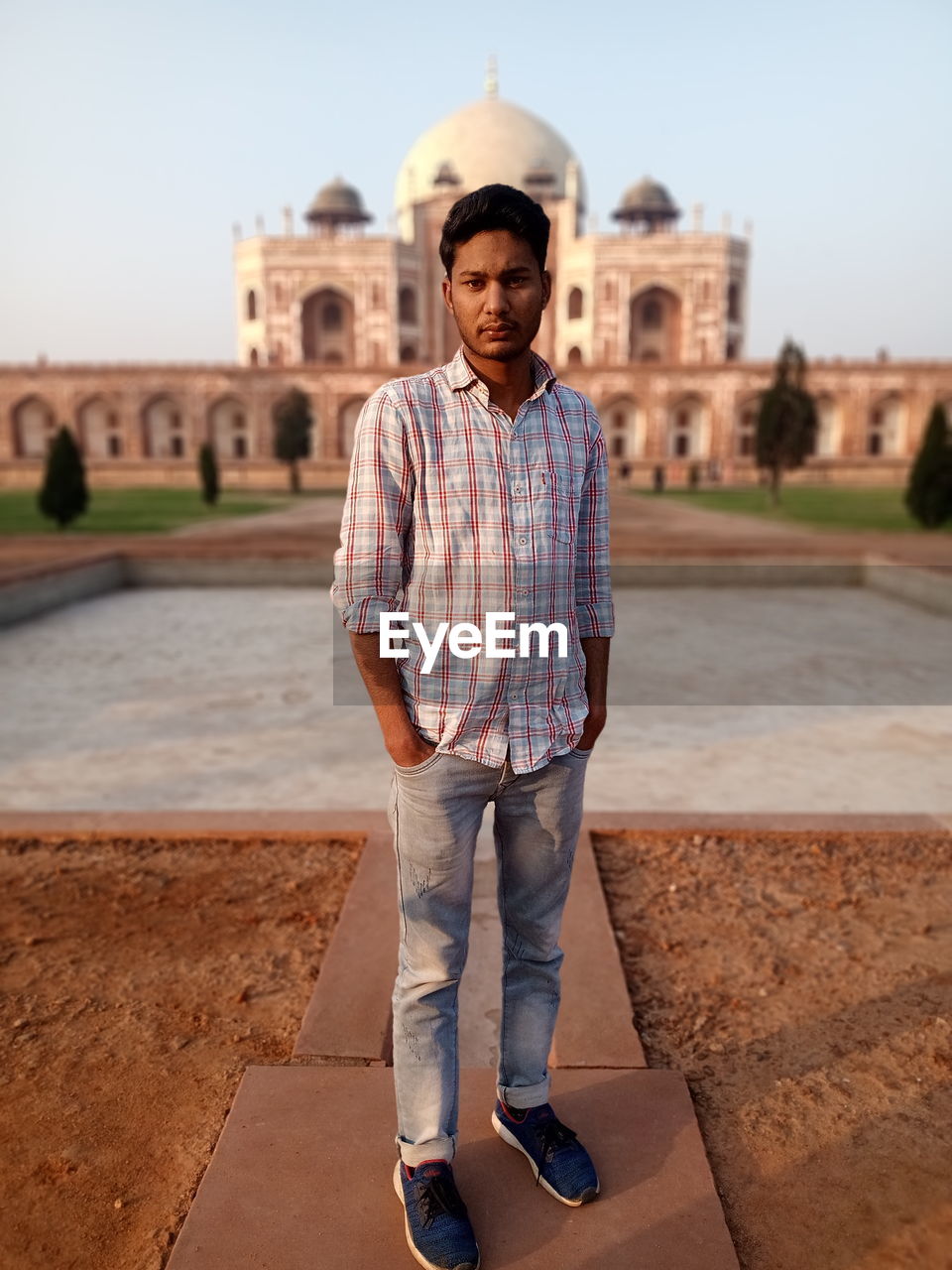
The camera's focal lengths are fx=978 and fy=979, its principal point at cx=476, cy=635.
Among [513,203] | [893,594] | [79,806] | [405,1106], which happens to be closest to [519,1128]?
[405,1106]

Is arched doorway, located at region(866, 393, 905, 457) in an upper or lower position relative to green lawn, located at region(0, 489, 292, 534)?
upper

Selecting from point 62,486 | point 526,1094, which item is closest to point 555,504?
point 526,1094

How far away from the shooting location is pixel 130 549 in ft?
30.3

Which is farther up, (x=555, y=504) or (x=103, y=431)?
(x=103, y=431)

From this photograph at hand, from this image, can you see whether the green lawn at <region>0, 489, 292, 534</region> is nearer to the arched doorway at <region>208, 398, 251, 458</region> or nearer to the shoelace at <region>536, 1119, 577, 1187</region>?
the arched doorway at <region>208, 398, 251, 458</region>

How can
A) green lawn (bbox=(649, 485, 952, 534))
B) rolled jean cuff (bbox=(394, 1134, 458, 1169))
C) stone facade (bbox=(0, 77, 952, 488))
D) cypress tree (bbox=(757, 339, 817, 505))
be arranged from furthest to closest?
stone facade (bbox=(0, 77, 952, 488)), cypress tree (bbox=(757, 339, 817, 505)), green lawn (bbox=(649, 485, 952, 534)), rolled jean cuff (bbox=(394, 1134, 458, 1169))

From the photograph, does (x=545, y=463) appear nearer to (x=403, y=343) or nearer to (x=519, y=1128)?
(x=519, y=1128)

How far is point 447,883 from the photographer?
1389 millimetres

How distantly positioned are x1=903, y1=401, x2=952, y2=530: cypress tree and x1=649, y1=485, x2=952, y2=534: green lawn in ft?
0.72

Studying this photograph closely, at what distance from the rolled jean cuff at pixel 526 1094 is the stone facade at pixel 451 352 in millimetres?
26258

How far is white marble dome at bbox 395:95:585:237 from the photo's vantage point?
3962 cm

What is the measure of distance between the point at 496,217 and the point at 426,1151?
1.30 m

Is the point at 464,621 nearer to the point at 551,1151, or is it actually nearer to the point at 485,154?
the point at 551,1151

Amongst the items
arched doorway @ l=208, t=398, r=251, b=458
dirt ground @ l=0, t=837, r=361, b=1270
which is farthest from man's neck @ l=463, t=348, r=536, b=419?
arched doorway @ l=208, t=398, r=251, b=458
